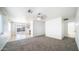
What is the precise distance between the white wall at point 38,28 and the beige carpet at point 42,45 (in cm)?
15

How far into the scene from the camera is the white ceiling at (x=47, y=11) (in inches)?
59.1

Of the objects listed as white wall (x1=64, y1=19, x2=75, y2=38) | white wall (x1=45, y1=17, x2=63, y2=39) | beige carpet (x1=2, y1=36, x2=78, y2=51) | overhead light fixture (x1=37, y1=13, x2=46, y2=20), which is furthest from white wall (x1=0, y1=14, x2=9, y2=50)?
white wall (x1=64, y1=19, x2=75, y2=38)

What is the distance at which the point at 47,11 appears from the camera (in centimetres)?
160

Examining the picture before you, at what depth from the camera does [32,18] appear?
172 centimetres

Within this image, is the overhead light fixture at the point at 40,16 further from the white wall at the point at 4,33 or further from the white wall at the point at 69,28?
the white wall at the point at 4,33

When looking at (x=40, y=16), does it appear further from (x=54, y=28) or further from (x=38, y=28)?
(x=54, y=28)

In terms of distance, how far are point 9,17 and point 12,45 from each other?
0.65 m

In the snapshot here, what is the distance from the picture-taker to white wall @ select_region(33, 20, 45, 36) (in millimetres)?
1784

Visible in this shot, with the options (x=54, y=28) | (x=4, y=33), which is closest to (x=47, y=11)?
(x=54, y=28)

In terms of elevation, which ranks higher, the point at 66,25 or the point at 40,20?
the point at 40,20
